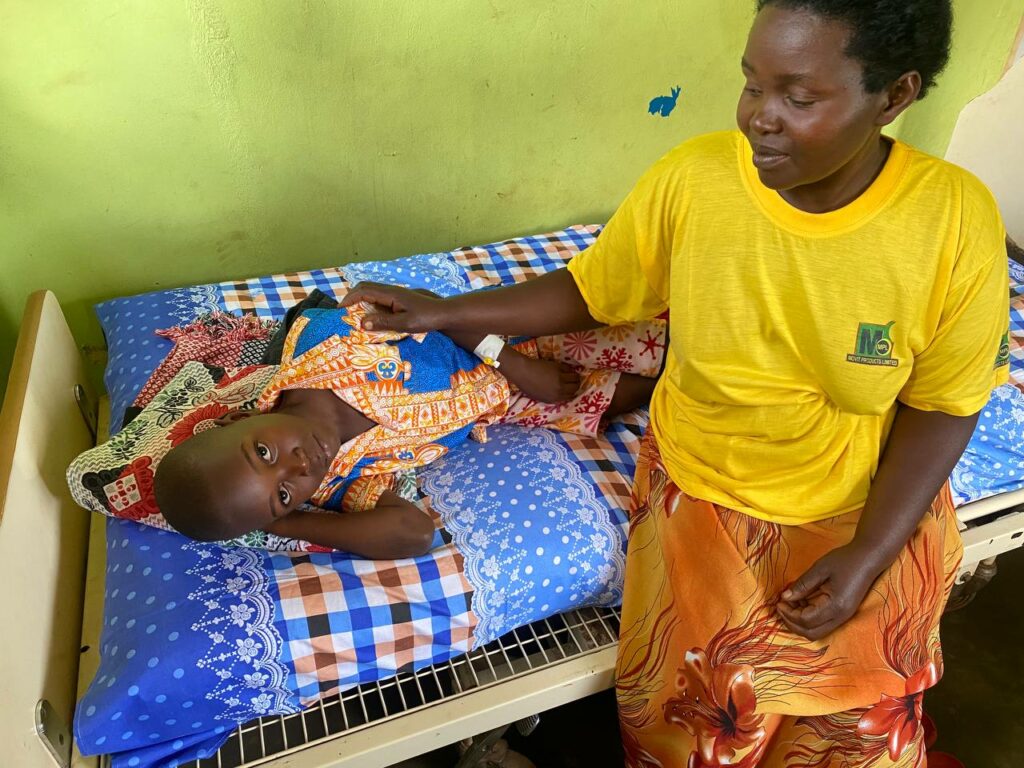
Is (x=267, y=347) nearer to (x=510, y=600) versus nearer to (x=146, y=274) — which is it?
(x=146, y=274)

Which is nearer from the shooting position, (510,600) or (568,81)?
(510,600)

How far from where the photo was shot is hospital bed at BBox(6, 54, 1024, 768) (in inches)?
43.8

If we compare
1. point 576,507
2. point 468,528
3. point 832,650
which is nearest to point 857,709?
point 832,650

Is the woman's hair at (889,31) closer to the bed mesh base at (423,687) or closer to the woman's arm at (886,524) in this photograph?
the woman's arm at (886,524)

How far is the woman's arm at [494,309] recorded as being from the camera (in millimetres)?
1379

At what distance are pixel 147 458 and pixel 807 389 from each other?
1090mm

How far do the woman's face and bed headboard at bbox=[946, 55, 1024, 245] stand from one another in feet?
6.46

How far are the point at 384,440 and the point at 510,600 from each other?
0.37 m

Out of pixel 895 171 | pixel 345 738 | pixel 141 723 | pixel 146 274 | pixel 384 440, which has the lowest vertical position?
pixel 345 738

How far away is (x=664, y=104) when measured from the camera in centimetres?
240

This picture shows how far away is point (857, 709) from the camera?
3.62 ft

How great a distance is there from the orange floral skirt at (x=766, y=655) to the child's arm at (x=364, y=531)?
0.39m

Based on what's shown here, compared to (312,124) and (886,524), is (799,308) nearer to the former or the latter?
(886,524)

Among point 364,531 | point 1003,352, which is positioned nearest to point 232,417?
point 364,531
